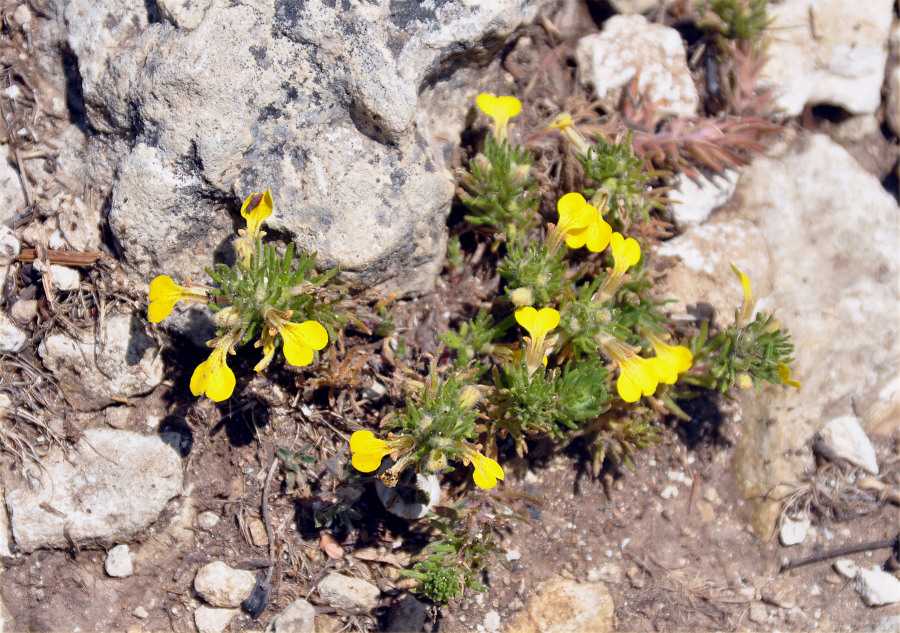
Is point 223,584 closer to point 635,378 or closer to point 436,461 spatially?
point 436,461

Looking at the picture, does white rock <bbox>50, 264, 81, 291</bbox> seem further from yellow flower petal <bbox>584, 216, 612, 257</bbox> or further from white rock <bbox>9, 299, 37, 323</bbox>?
yellow flower petal <bbox>584, 216, 612, 257</bbox>

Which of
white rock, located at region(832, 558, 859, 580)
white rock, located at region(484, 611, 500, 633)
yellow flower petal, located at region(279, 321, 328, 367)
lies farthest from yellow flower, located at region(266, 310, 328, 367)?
white rock, located at region(832, 558, 859, 580)

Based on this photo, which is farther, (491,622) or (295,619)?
(491,622)

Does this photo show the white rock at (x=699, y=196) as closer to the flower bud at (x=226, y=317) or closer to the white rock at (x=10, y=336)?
the flower bud at (x=226, y=317)

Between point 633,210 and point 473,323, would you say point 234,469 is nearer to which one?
point 473,323

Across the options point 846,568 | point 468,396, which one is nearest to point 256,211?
point 468,396

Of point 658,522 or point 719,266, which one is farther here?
point 719,266

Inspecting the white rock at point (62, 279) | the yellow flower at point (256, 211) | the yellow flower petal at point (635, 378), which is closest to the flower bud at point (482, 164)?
the yellow flower at point (256, 211)

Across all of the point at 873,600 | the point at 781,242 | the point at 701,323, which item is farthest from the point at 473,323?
the point at 873,600
